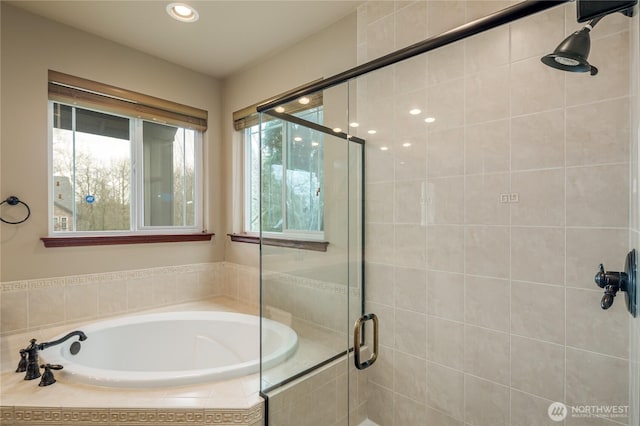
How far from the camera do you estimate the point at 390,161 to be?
1724 millimetres

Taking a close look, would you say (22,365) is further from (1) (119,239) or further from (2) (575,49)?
(2) (575,49)

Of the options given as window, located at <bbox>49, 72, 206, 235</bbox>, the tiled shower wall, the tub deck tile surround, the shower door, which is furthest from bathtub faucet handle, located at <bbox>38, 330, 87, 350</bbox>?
the tiled shower wall

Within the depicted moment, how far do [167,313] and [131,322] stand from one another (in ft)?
0.79

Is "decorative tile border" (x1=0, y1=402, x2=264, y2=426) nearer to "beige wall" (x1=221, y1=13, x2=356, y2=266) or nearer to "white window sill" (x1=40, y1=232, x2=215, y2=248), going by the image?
"white window sill" (x1=40, y1=232, x2=215, y2=248)

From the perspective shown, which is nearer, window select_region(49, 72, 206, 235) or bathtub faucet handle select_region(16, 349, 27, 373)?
bathtub faucet handle select_region(16, 349, 27, 373)

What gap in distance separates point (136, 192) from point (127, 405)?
1724 millimetres

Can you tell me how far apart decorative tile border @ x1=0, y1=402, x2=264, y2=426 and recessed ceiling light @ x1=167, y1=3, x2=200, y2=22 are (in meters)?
2.16

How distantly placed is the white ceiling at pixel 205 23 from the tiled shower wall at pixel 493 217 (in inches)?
15.5

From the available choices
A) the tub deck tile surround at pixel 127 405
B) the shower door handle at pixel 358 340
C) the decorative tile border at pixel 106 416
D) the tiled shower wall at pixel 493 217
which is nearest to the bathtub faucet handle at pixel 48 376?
the tub deck tile surround at pixel 127 405

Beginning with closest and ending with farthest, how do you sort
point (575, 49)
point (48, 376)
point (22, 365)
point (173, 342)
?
point (575, 49) < point (48, 376) < point (22, 365) < point (173, 342)

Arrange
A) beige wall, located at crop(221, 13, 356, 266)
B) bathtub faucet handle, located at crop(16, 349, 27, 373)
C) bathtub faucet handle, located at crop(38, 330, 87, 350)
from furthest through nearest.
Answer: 1. beige wall, located at crop(221, 13, 356, 266)
2. bathtub faucet handle, located at crop(38, 330, 87, 350)
3. bathtub faucet handle, located at crop(16, 349, 27, 373)

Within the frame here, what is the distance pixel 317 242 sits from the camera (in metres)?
1.75

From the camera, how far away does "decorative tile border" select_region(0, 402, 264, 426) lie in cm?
120

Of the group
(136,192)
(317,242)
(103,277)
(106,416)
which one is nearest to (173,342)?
(103,277)
